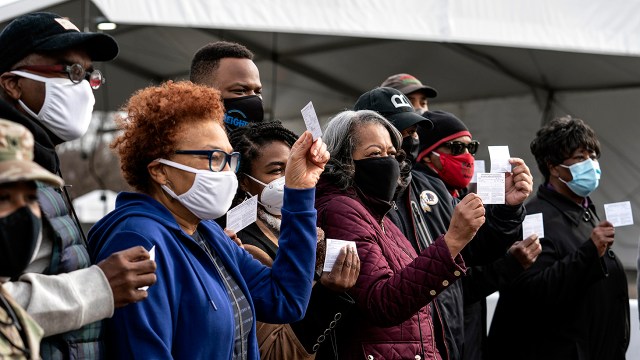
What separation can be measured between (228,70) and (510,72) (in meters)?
7.09

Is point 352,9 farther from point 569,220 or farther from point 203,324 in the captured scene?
point 203,324

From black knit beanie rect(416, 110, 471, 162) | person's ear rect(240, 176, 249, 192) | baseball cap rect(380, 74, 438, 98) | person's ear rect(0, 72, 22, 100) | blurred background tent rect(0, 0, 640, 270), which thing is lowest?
person's ear rect(240, 176, 249, 192)

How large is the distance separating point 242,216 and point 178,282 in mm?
730

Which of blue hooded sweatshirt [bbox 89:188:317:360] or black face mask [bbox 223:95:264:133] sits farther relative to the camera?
black face mask [bbox 223:95:264:133]

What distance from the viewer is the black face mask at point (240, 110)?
4191mm

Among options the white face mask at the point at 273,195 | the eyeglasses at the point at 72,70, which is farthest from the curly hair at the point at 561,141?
the eyeglasses at the point at 72,70

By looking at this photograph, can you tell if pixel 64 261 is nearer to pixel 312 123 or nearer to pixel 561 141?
pixel 312 123

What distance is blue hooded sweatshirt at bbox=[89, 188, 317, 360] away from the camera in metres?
2.54

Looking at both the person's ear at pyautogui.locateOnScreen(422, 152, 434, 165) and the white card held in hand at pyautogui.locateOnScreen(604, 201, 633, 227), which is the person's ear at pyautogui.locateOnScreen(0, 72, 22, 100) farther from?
the white card held in hand at pyautogui.locateOnScreen(604, 201, 633, 227)

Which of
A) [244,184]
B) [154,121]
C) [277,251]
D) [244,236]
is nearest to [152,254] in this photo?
[154,121]

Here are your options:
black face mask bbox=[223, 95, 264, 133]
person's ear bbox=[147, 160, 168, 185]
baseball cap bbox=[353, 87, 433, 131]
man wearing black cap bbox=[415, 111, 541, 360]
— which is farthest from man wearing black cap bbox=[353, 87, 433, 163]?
person's ear bbox=[147, 160, 168, 185]

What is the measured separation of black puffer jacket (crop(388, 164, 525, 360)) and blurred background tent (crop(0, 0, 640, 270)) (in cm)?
401

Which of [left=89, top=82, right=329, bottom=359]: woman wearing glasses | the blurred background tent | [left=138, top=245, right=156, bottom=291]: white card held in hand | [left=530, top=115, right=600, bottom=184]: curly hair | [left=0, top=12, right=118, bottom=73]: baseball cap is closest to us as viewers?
[left=138, top=245, right=156, bottom=291]: white card held in hand

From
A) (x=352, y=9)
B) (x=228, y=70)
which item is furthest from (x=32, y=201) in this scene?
→ (x=352, y=9)
